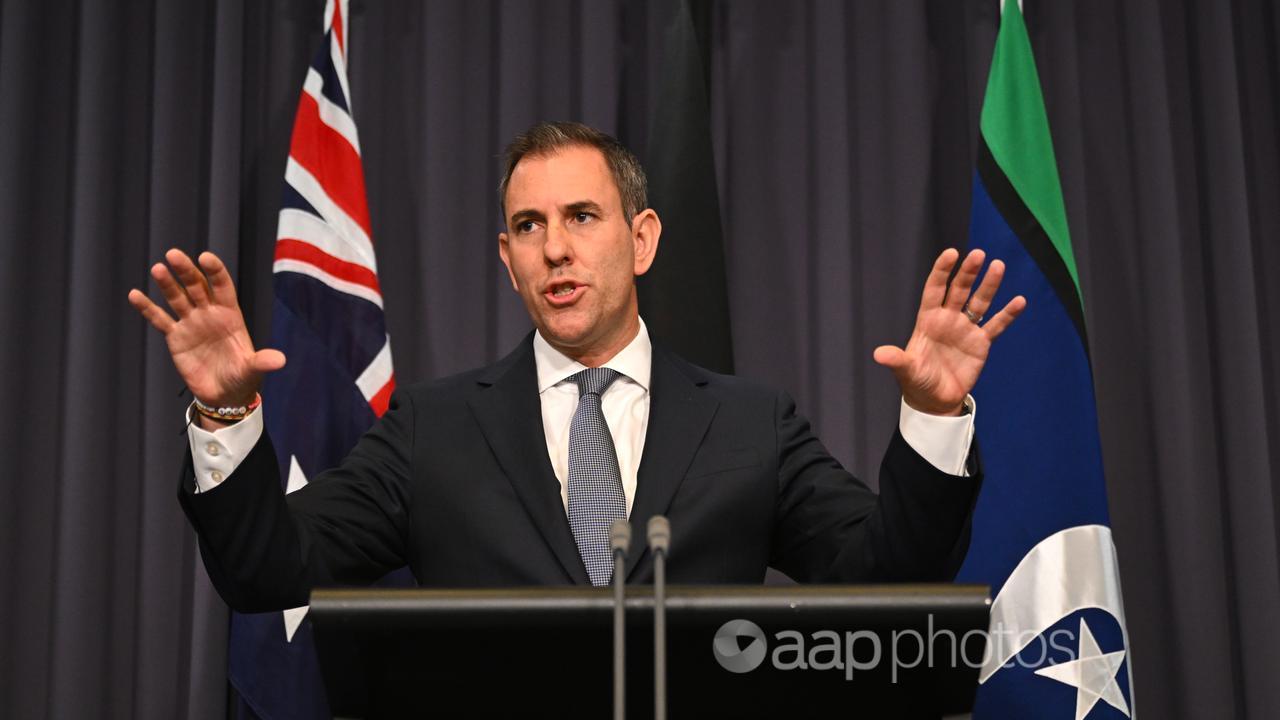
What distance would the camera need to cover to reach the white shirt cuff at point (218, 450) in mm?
1397

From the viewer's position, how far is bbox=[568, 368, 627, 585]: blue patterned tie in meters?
1.71

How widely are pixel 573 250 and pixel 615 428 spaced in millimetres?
327

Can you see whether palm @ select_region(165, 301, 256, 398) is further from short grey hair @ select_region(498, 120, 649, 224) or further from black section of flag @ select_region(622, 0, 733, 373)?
black section of flag @ select_region(622, 0, 733, 373)

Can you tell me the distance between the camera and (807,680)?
100 centimetres

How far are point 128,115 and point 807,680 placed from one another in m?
3.29

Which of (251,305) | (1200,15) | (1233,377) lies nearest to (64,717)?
(251,305)

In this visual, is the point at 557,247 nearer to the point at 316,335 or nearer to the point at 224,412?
the point at 224,412

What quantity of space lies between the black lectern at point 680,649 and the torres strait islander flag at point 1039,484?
69.7 inches

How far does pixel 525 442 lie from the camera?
184 cm

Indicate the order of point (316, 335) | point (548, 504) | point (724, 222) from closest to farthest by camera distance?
point (548, 504)
point (316, 335)
point (724, 222)

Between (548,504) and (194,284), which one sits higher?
(194,284)

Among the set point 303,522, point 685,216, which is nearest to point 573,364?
point 303,522

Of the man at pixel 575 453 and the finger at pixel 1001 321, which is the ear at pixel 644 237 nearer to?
the man at pixel 575 453

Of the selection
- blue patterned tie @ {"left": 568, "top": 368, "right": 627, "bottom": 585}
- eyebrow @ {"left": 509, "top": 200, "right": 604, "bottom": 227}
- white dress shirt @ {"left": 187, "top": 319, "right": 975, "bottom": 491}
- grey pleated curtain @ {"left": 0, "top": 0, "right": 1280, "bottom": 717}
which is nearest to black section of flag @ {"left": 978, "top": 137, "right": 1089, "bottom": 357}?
grey pleated curtain @ {"left": 0, "top": 0, "right": 1280, "bottom": 717}
